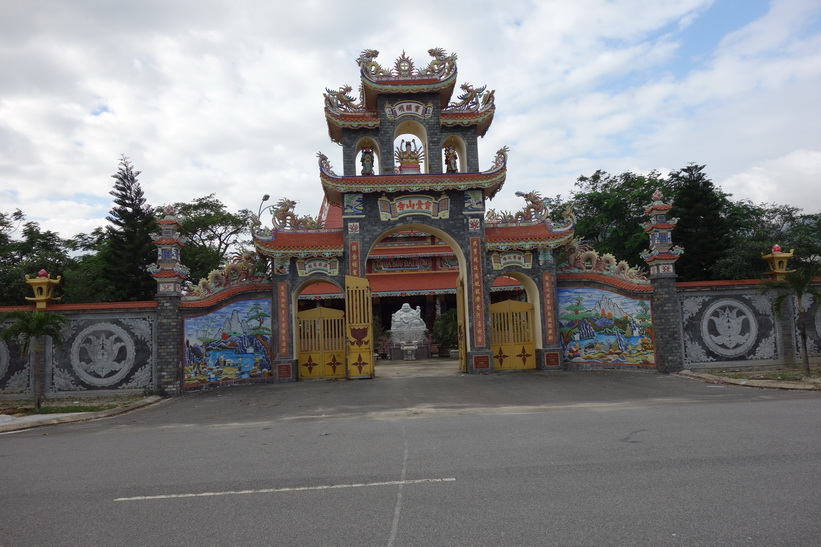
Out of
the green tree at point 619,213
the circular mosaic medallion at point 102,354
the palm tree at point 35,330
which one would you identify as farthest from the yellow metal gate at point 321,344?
the green tree at point 619,213

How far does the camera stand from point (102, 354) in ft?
45.7

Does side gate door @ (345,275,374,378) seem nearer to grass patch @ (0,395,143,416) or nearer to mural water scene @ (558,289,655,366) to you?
grass patch @ (0,395,143,416)

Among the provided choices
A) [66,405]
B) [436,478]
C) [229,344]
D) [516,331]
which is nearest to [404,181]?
[516,331]

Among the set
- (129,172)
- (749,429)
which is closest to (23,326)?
(749,429)

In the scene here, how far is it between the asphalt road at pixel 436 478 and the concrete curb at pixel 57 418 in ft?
1.72

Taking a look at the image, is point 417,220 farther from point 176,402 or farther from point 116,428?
point 116,428

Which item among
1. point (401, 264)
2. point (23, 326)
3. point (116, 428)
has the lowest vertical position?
point (116, 428)

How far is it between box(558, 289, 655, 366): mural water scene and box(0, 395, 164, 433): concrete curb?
1184 centimetres

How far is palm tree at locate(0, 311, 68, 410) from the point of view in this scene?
12.0m

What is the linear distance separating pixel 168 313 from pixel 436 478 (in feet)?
36.8

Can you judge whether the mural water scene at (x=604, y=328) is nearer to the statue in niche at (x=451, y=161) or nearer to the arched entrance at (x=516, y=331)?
the arched entrance at (x=516, y=331)

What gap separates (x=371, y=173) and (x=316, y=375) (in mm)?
6555

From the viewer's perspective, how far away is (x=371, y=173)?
58.7 feet

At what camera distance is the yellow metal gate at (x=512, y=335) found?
57.3ft
